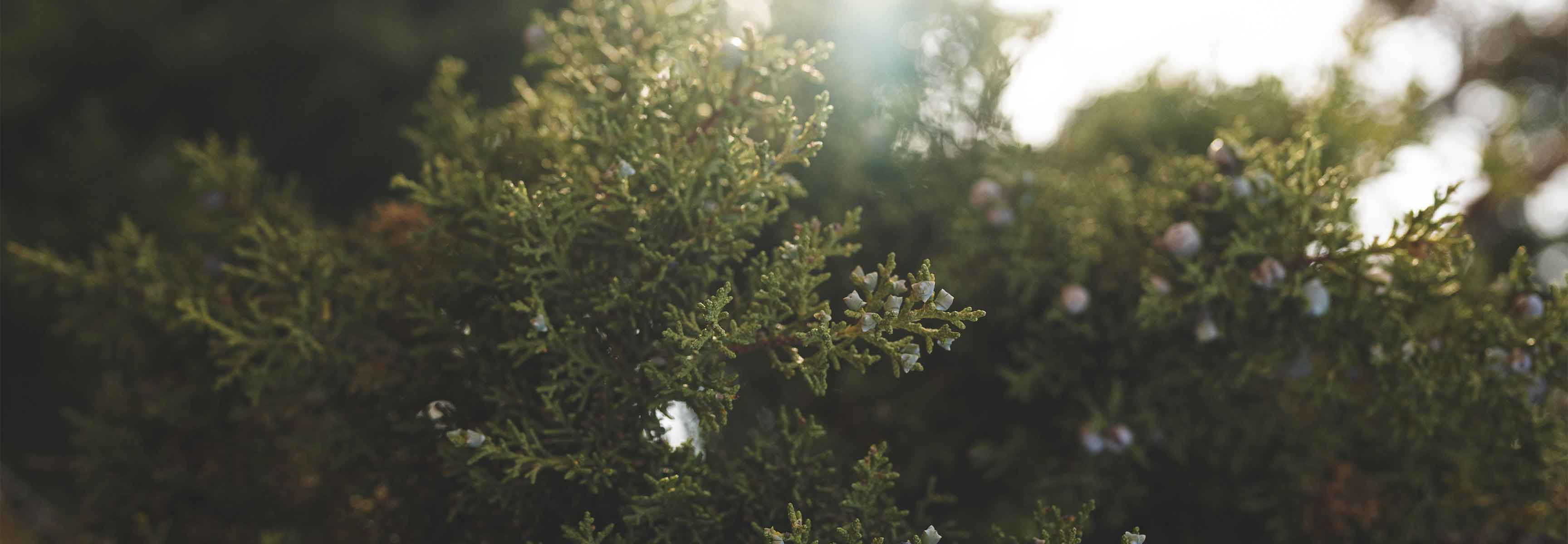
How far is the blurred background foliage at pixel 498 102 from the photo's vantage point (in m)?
1.71

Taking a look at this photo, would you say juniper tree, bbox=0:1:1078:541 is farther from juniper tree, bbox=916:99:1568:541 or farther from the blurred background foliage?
juniper tree, bbox=916:99:1568:541

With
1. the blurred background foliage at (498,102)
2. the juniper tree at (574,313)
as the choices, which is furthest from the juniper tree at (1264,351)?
the juniper tree at (574,313)

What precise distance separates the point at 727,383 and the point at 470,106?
3.14ft

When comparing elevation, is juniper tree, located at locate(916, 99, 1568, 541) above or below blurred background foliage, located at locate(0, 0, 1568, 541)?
below

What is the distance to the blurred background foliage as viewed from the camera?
5.61ft

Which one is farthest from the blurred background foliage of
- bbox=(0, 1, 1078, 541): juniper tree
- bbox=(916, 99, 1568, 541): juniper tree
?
bbox=(0, 1, 1078, 541): juniper tree

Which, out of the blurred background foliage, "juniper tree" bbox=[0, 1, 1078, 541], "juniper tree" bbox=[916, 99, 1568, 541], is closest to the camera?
"juniper tree" bbox=[0, 1, 1078, 541]

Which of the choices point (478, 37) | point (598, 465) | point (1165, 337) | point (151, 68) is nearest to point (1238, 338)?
point (1165, 337)

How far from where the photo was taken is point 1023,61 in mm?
1861

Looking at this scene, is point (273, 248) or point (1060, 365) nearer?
point (273, 248)

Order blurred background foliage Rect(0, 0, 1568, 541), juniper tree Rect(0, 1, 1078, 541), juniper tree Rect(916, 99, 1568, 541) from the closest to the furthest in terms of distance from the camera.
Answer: juniper tree Rect(0, 1, 1078, 541), juniper tree Rect(916, 99, 1568, 541), blurred background foliage Rect(0, 0, 1568, 541)

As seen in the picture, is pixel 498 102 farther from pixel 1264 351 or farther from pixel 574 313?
pixel 1264 351

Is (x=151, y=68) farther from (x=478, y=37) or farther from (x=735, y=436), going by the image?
(x=735, y=436)

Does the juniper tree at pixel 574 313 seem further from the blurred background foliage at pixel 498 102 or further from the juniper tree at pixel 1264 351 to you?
the juniper tree at pixel 1264 351
